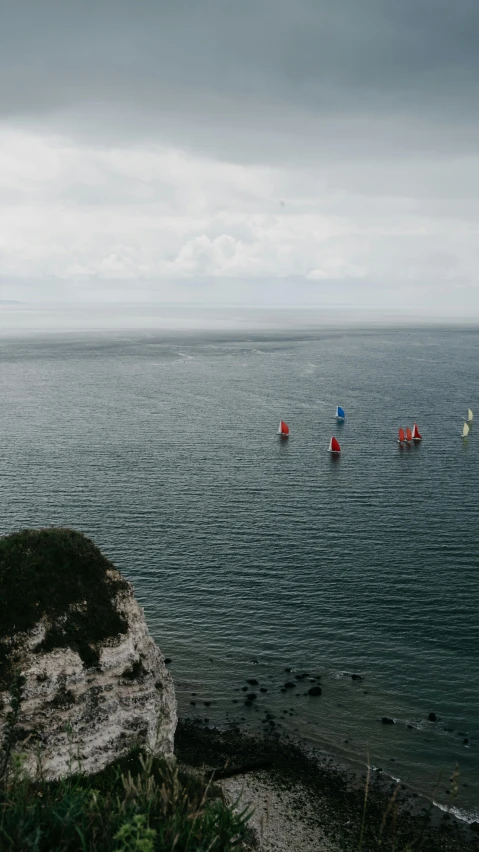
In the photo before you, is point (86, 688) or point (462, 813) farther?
point (462, 813)

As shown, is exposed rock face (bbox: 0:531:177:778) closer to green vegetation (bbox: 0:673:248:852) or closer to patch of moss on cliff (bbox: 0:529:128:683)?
patch of moss on cliff (bbox: 0:529:128:683)

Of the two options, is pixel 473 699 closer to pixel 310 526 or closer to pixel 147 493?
pixel 310 526

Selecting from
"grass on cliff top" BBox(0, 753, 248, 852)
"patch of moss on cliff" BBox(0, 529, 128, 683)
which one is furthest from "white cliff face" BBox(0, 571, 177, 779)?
"grass on cliff top" BBox(0, 753, 248, 852)

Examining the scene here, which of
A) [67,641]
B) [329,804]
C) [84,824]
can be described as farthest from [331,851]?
[84,824]

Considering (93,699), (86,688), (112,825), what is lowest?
(93,699)

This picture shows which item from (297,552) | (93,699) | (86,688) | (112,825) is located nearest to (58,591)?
(86,688)

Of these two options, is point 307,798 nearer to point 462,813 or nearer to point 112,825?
point 462,813
